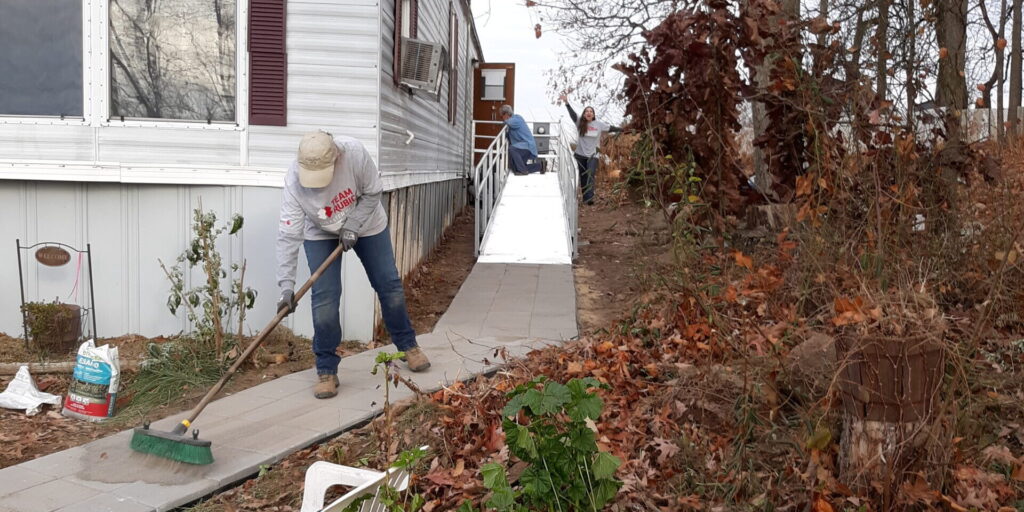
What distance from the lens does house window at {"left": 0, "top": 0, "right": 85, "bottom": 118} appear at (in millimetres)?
7812

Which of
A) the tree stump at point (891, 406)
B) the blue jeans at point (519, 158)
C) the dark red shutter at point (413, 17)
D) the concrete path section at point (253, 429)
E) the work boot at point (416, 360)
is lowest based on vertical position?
the concrete path section at point (253, 429)

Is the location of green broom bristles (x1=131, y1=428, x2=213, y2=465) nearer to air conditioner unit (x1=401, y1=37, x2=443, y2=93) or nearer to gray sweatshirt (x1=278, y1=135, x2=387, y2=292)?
gray sweatshirt (x1=278, y1=135, x2=387, y2=292)

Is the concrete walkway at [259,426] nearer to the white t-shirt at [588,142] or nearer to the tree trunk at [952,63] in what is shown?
the tree trunk at [952,63]

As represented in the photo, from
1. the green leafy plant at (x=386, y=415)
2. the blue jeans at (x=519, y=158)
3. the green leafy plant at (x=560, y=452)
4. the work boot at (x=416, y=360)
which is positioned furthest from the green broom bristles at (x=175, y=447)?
the blue jeans at (x=519, y=158)

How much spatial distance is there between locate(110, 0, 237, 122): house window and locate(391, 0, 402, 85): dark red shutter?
156 centimetres

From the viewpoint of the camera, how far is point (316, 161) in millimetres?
5840

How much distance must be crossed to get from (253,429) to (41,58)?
13.3ft

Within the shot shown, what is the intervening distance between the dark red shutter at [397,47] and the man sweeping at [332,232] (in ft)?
8.78

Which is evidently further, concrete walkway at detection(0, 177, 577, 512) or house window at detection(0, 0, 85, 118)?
house window at detection(0, 0, 85, 118)

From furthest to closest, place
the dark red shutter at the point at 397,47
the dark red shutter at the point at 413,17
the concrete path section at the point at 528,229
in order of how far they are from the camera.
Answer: the concrete path section at the point at 528,229
the dark red shutter at the point at 413,17
the dark red shutter at the point at 397,47

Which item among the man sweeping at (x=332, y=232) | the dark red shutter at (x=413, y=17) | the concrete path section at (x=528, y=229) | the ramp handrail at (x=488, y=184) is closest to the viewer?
the man sweeping at (x=332, y=232)

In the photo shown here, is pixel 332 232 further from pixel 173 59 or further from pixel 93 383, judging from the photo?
pixel 173 59

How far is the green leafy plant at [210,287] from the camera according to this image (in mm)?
Answer: 7449

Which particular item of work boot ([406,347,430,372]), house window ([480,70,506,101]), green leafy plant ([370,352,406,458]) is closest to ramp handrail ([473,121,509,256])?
house window ([480,70,506,101])
